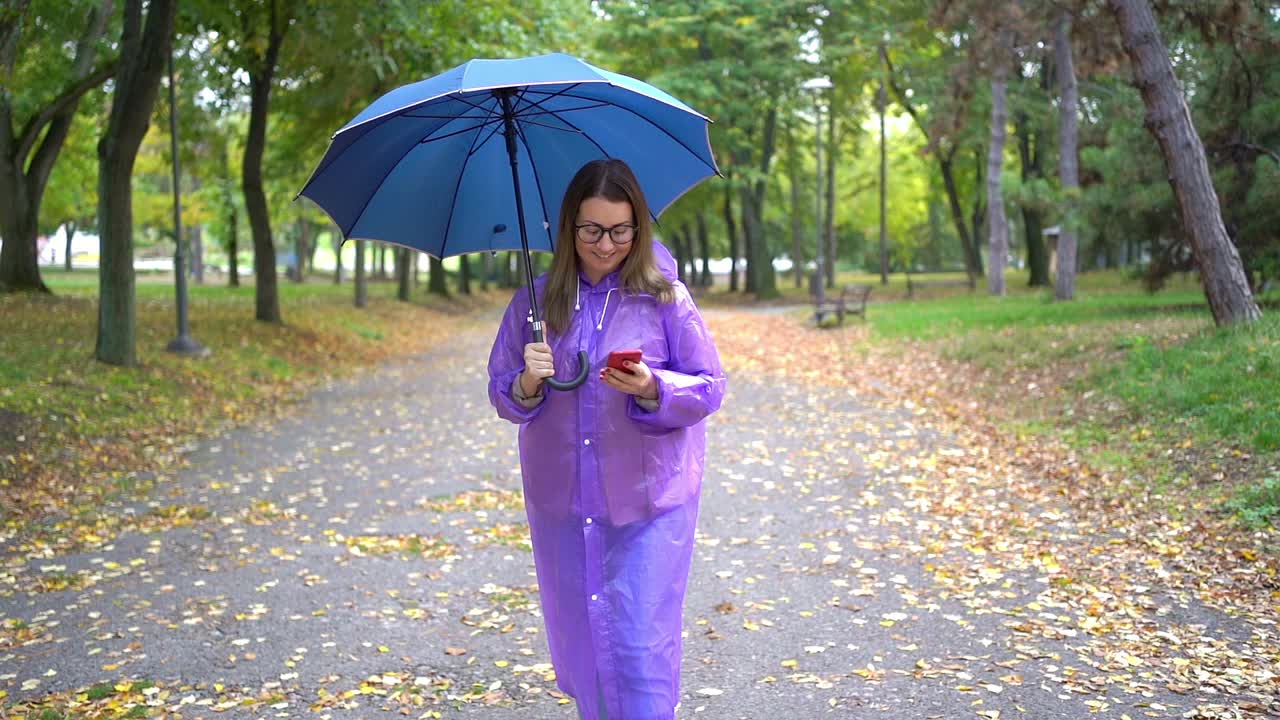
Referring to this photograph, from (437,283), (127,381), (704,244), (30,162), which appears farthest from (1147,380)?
(704,244)

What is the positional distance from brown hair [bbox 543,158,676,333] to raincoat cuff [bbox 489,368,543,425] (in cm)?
19

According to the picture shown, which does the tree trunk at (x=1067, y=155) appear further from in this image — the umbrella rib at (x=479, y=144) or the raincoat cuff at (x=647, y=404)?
the raincoat cuff at (x=647, y=404)

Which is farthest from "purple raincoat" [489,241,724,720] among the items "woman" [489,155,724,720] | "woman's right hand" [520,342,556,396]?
"woman's right hand" [520,342,556,396]

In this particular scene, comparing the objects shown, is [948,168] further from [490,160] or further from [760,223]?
[490,160]

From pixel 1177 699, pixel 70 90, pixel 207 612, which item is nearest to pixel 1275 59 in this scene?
pixel 1177 699

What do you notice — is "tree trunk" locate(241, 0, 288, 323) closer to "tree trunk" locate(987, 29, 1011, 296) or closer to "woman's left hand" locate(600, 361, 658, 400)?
"tree trunk" locate(987, 29, 1011, 296)

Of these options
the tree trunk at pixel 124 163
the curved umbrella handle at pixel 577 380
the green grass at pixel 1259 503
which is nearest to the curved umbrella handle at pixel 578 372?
the curved umbrella handle at pixel 577 380

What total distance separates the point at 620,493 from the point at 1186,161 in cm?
980

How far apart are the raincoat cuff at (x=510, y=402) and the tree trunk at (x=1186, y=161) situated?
9.77m

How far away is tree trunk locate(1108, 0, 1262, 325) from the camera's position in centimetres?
1111

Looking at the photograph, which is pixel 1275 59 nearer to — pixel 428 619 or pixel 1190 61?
pixel 1190 61

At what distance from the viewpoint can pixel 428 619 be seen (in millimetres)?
5895

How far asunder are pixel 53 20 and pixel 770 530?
41.2 ft

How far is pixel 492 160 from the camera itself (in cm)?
408
